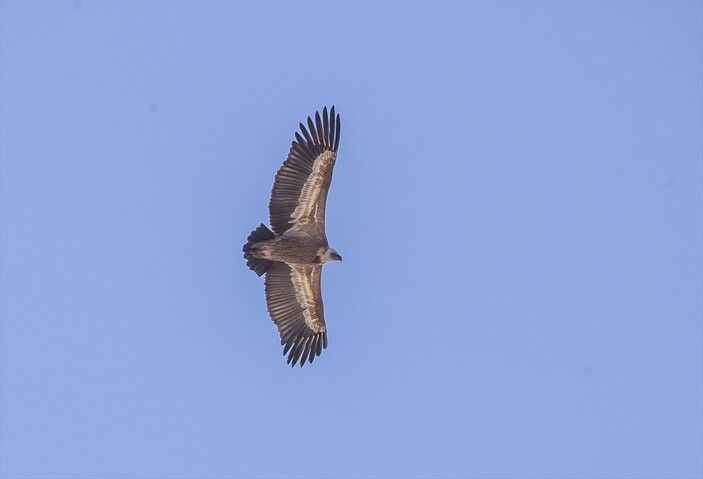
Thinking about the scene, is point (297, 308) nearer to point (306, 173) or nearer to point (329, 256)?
point (329, 256)

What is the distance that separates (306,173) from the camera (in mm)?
29688

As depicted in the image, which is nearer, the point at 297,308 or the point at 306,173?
the point at 306,173

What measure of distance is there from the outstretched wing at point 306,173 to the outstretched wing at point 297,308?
128 cm

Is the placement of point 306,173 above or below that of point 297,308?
above

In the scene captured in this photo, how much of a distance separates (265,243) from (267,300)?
1.86 meters

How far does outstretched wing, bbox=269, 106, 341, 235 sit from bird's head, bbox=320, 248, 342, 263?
2.70ft

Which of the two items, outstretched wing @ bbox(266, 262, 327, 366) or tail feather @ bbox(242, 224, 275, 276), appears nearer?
tail feather @ bbox(242, 224, 275, 276)

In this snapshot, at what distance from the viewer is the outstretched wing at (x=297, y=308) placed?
30.8 metres

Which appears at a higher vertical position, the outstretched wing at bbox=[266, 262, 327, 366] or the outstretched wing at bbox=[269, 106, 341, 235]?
the outstretched wing at bbox=[269, 106, 341, 235]

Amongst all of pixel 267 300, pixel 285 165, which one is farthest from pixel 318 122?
pixel 267 300

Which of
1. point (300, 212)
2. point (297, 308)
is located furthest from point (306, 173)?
point (297, 308)

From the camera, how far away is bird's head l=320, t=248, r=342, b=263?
30.3 metres

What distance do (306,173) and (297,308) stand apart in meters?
2.77

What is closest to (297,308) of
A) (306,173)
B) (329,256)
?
(329,256)
